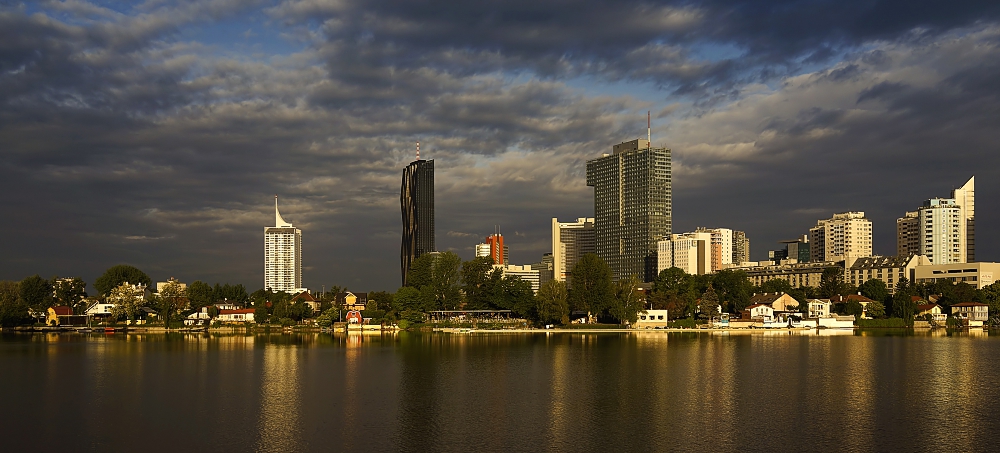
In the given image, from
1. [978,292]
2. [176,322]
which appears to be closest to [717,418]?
[176,322]

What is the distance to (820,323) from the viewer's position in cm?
11369

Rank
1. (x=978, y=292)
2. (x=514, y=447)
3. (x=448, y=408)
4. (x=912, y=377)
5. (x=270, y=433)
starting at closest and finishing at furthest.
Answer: (x=514, y=447)
(x=270, y=433)
(x=448, y=408)
(x=912, y=377)
(x=978, y=292)

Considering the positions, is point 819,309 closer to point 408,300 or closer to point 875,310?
point 875,310

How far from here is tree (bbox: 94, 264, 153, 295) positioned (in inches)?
5645

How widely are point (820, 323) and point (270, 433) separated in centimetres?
9871

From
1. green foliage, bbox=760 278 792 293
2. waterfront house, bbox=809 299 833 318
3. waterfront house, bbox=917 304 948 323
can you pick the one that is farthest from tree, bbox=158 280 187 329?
waterfront house, bbox=917 304 948 323

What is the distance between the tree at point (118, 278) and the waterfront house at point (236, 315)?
22.7m

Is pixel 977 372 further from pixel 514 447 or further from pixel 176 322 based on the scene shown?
pixel 176 322

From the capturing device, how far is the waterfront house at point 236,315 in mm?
131387

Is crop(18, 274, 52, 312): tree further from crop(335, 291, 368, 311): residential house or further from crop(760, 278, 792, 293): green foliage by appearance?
crop(760, 278, 792, 293): green foliage

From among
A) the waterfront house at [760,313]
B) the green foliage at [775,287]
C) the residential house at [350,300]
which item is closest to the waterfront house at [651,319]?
the waterfront house at [760,313]

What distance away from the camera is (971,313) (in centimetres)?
12300

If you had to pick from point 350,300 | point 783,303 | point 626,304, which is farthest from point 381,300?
point 783,303

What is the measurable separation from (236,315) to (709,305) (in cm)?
7500
